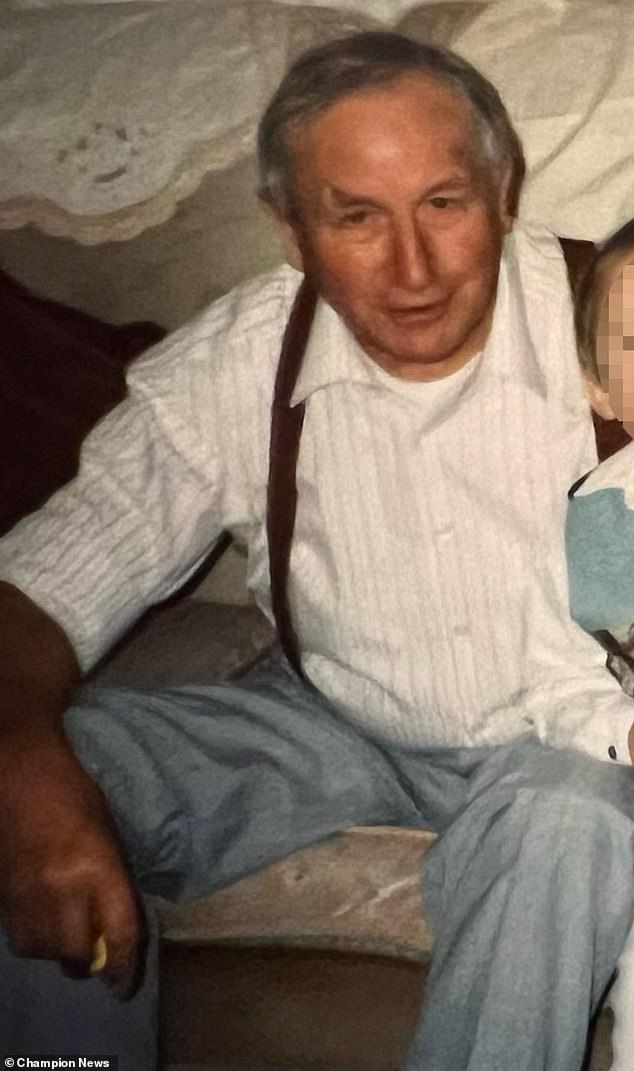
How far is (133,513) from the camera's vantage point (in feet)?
2.72

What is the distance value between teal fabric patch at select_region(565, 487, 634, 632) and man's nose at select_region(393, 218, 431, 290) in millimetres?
175

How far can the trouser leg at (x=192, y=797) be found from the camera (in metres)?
0.71

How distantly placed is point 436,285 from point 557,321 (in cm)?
9

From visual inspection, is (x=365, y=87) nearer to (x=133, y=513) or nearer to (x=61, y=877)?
(x=133, y=513)

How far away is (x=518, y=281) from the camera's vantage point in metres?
0.81

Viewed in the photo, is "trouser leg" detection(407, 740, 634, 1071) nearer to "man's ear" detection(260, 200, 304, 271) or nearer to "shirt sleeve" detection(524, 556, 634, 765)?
"shirt sleeve" detection(524, 556, 634, 765)

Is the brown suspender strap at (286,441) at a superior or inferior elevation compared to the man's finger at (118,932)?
superior

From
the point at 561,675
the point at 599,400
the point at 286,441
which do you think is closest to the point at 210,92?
the point at 286,441

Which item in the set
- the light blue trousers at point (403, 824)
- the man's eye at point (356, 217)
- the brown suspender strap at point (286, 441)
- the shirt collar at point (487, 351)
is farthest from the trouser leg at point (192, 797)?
the man's eye at point (356, 217)

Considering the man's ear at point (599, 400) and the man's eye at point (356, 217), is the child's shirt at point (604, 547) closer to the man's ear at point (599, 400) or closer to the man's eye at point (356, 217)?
the man's ear at point (599, 400)

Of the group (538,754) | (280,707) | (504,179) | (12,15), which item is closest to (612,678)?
(538,754)

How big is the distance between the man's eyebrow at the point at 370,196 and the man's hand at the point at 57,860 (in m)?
0.38

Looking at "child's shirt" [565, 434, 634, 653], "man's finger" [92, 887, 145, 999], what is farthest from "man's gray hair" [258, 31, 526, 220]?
"man's finger" [92, 887, 145, 999]

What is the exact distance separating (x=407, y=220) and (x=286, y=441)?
17 centimetres
